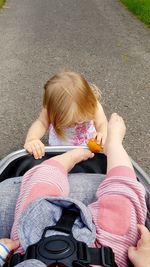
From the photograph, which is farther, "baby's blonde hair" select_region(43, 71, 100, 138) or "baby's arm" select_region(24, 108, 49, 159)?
"baby's blonde hair" select_region(43, 71, 100, 138)

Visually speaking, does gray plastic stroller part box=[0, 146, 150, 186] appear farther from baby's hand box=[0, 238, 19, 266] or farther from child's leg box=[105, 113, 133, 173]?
baby's hand box=[0, 238, 19, 266]

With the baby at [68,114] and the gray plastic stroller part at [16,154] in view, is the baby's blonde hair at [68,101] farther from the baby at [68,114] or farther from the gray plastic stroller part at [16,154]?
the gray plastic stroller part at [16,154]

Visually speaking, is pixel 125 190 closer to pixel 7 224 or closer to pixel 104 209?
pixel 104 209

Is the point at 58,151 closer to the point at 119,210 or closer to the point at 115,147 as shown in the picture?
the point at 115,147

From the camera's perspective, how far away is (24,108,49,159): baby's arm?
2.19 m

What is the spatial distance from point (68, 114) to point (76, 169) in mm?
287

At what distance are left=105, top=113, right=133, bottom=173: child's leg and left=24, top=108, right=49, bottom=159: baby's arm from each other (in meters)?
0.31

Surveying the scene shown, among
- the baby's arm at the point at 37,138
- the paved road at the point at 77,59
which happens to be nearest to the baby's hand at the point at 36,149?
the baby's arm at the point at 37,138

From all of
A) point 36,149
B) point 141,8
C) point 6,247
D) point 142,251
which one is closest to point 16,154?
point 36,149

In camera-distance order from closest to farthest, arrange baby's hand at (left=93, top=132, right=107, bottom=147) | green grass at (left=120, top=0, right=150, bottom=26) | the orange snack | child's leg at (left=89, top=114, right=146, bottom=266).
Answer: child's leg at (left=89, top=114, right=146, bottom=266)
the orange snack
baby's hand at (left=93, top=132, right=107, bottom=147)
green grass at (left=120, top=0, right=150, bottom=26)

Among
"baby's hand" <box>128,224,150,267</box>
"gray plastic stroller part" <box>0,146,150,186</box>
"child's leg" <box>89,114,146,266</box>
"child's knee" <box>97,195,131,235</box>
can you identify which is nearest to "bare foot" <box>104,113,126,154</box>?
"gray plastic stroller part" <box>0,146,150,186</box>

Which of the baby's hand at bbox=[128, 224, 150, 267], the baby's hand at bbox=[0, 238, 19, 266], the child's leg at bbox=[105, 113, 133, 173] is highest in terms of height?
the child's leg at bbox=[105, 113, 133, 173]

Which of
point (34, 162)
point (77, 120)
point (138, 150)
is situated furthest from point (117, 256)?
point (138, 150)

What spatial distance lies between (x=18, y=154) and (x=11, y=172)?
87 millimetres
